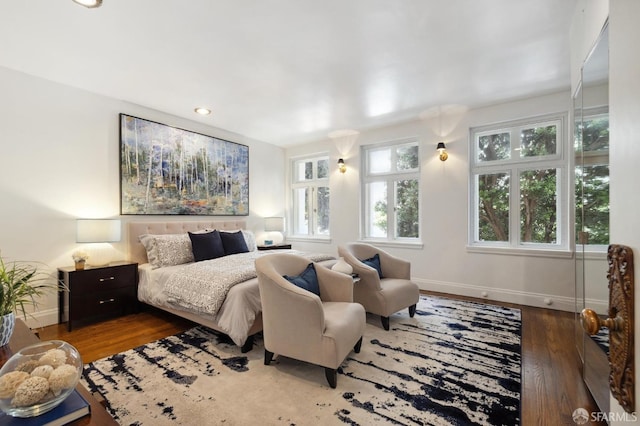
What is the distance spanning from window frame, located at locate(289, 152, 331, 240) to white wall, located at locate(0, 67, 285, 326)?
302 cm

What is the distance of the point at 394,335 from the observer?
109 inches

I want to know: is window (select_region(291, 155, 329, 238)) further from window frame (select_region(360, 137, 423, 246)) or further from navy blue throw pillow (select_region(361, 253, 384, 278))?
navy blue throw pillow (select_region(361, 253, 384, 278))

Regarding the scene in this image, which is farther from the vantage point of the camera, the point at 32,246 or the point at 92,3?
the point at 32,246

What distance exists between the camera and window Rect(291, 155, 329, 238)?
5801 mm

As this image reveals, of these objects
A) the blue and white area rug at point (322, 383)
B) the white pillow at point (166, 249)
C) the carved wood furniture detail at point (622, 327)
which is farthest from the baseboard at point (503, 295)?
the white pillow at point (166, 249)

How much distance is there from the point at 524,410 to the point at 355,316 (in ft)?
3.84

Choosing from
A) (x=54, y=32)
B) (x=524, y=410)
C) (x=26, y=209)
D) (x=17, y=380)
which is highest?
(x=54, y=32)

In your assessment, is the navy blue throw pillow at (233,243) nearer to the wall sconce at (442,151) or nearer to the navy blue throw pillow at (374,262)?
the navy blue throw pillow at (374,262)

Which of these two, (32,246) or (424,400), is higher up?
(32,246)

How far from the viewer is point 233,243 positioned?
4031mm

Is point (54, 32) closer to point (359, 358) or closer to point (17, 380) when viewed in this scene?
point (17, 380)

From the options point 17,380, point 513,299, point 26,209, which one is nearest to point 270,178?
point 26,209

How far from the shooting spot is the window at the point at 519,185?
3.65 metres

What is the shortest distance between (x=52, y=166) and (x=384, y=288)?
3.88m
